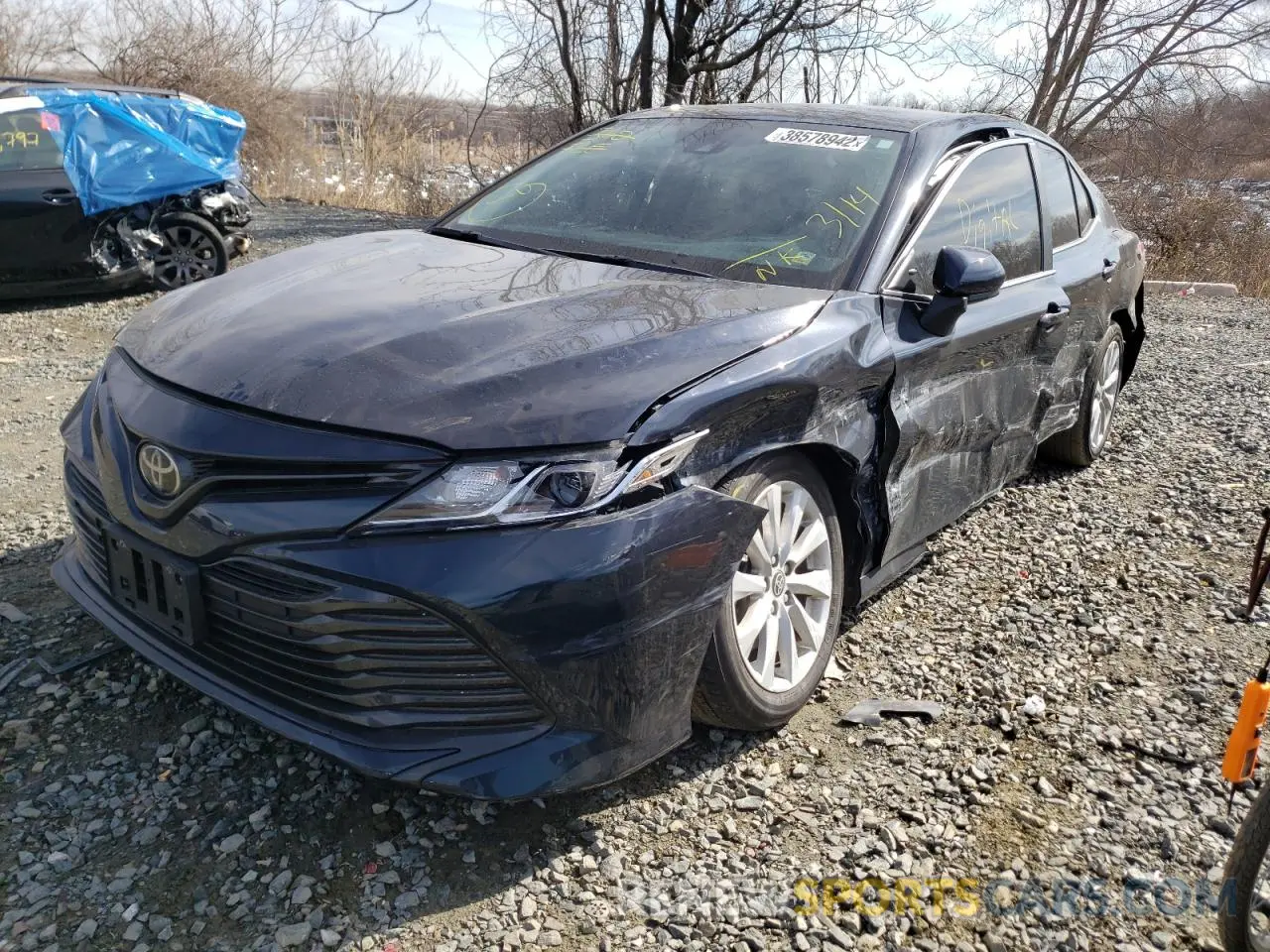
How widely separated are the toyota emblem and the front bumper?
0.21 metres

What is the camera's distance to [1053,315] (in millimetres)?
4168

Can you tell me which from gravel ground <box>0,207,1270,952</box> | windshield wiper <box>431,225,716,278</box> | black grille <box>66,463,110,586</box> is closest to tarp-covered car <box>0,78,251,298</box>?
gravel ground <box>0,207,1270,952</box>

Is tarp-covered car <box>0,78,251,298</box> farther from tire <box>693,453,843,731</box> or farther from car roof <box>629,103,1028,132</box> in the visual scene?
tire <box>693,453,843,731</box>

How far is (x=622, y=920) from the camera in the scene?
7.50 feet

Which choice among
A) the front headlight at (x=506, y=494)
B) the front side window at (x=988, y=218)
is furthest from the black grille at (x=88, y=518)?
the front side window at (x=988, y=218)

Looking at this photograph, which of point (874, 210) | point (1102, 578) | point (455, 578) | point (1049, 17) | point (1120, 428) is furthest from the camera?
point (1049, 17)

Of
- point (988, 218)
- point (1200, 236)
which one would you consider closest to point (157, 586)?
point (988, 218)

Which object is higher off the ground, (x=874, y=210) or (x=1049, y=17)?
(x=1049, y=17)

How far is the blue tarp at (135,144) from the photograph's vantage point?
26.7ft

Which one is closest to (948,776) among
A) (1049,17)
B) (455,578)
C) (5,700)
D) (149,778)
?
(455,578)

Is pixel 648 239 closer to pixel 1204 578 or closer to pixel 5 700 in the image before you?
pixel 5 700

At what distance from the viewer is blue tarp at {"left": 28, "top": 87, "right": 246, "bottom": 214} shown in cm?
812

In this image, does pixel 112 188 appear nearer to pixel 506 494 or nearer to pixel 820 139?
pixel 820 139

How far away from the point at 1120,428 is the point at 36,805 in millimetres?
5943
